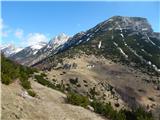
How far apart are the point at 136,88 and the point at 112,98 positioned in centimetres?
2996

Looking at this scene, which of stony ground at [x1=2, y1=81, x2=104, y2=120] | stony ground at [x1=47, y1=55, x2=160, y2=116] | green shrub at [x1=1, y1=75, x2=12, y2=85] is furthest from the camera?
stony ground at [x1=47, y1=55, x2=160, y2=116]

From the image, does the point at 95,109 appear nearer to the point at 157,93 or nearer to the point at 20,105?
the point at 20,105

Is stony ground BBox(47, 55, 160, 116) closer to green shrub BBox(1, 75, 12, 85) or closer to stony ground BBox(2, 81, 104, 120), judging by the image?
green shrub BBox(1, 75, 12, 85)

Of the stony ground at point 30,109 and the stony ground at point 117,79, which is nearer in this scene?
the stony ground at point 30,109

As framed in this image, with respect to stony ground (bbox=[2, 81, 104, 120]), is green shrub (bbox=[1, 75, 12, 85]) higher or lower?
higher

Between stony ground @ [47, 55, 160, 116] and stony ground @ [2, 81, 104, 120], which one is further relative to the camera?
stony ground @ [47, 55, 160, 116]

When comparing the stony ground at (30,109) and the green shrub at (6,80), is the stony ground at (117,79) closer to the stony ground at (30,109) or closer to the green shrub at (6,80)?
the green shrub at (6,80)

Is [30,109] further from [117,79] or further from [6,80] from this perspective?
[117,79]

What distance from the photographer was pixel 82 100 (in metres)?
30.5

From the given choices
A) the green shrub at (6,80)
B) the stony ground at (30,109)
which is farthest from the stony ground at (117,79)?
the stony ground at (30,109)

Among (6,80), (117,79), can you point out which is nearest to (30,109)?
(6,80)

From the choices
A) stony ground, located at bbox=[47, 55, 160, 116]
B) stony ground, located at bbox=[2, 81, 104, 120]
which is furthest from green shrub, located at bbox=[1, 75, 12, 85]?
stony ground, located at bbox=[47, 55, 160, 116]

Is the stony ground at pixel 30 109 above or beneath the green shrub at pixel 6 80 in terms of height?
beneath

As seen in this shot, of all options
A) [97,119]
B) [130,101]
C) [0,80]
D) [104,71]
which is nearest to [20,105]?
[0,80]
